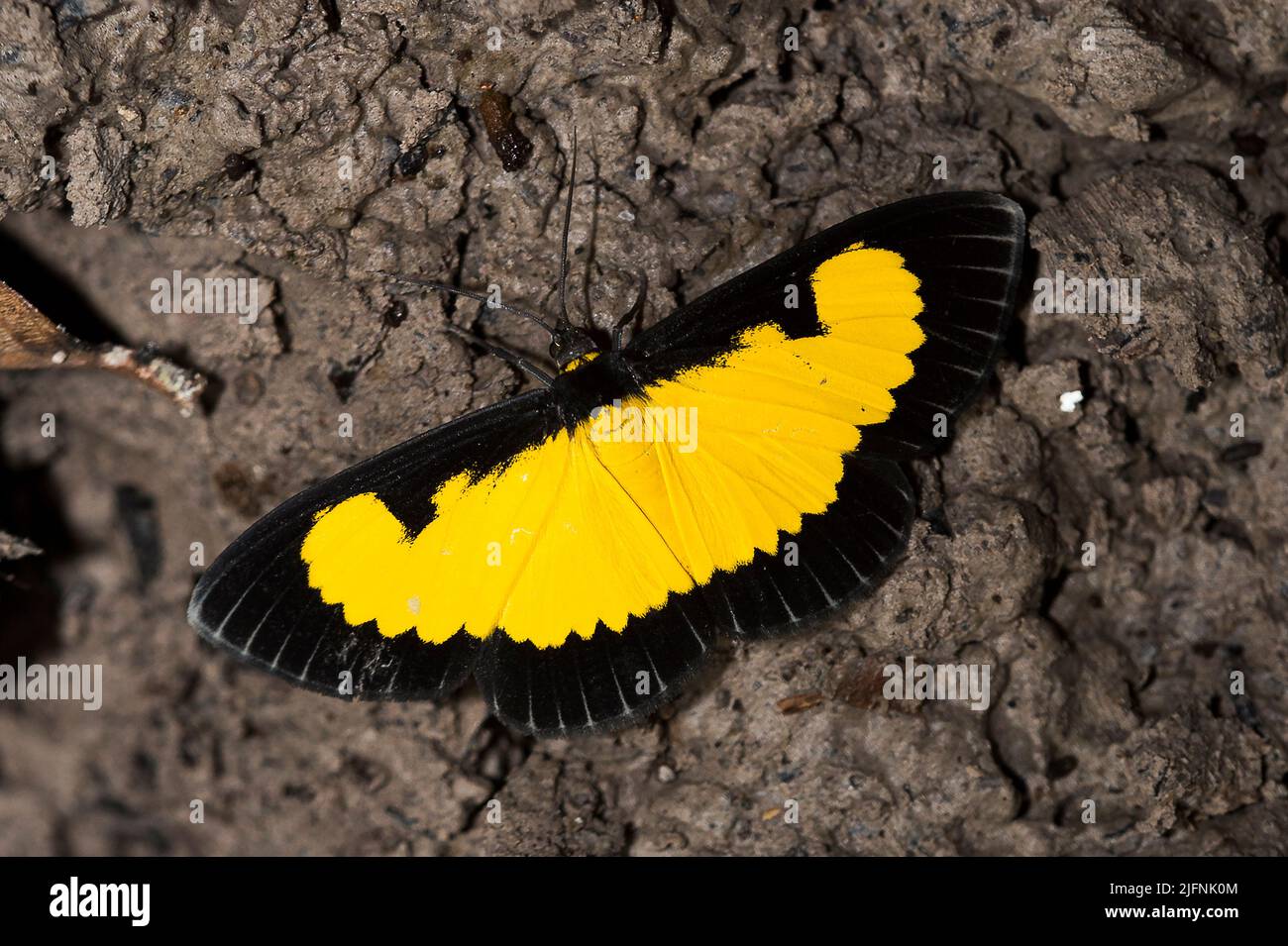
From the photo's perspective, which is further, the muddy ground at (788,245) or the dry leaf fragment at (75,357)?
the dry leaf fragment at (75,357)

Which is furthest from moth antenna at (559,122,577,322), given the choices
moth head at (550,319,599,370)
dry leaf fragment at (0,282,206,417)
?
dry leaf fragment at (0,282,206,417)

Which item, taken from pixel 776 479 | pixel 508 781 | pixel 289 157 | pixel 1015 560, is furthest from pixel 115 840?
pixel 1015 560

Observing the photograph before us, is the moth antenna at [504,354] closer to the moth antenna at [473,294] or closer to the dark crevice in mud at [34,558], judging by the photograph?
the moth antenna at [473,294]

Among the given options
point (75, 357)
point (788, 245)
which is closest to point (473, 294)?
point (788, 245)

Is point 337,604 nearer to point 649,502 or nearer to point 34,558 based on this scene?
point 649,502

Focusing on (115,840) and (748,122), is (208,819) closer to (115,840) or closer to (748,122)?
(115,840)

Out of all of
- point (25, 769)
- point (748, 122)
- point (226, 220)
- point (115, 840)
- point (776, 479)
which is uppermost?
point (748, 122)

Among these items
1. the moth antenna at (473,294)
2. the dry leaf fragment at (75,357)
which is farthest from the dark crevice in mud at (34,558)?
the moth antenna at (473,294)

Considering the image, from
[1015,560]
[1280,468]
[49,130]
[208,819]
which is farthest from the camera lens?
[208,819]
